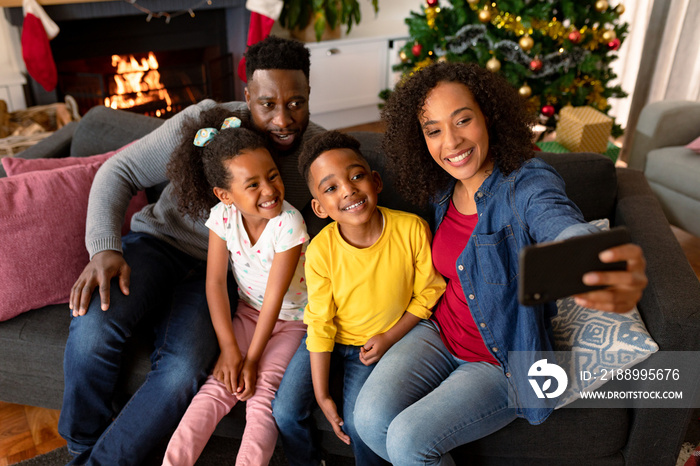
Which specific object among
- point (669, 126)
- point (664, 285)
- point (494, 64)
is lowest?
point (664, 285)

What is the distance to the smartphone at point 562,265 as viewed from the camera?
0.77 metres

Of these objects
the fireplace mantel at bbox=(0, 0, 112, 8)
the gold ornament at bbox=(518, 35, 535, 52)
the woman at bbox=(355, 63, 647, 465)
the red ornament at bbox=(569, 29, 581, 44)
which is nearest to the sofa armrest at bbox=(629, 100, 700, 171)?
the red ornament at bbox=(569, 29, 581, 44)

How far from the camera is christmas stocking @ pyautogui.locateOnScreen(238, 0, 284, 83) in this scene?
325 cm

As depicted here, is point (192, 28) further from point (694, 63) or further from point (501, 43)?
point (694, 63)

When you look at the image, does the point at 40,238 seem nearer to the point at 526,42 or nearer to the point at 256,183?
the point at 256,183

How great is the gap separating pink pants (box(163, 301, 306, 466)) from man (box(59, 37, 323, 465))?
0.06 metres

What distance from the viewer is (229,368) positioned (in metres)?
1.40

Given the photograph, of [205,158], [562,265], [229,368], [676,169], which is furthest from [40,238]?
[676,169]

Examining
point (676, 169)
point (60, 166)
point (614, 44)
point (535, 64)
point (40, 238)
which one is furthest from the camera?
point (614, 44)

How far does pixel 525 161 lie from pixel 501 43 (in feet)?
5.83

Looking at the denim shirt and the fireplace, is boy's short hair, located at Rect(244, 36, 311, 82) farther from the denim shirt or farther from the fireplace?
the fireplace

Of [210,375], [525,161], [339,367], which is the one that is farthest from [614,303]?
[210,375]

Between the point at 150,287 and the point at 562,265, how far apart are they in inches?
45.6

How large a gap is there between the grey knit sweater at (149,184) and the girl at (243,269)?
4.2 inches
